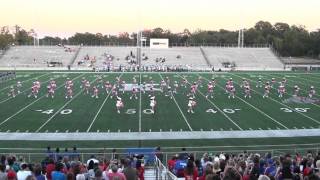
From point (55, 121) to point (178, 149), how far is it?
8110 millimetres

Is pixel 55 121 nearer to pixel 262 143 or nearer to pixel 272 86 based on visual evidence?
pixel 262 143

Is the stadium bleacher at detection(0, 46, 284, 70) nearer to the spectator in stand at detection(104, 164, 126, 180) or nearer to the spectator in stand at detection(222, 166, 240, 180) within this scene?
the spectator in stand at detection(104, 164, 126, 180)

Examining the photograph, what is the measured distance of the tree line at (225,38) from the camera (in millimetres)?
100919

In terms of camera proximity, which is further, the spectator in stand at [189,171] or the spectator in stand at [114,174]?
the spectator in stand at [189,171]

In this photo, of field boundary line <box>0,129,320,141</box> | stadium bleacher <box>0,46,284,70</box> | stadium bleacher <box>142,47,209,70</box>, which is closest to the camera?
field boundary line <box>0,129,320,141</box>

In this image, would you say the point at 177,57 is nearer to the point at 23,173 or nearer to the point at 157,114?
the point at 157,114

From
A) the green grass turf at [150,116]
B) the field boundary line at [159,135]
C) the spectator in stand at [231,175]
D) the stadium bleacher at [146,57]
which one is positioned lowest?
the field boundary line at [159,135]

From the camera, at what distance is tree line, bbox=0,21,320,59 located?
331 feet

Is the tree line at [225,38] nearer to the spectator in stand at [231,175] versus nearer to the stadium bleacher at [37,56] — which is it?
the stadium bleacher at [37,56]

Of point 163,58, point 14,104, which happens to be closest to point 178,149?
point 14,104

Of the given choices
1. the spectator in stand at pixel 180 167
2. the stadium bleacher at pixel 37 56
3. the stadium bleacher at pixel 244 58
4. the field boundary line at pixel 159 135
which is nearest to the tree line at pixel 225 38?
the stadium bleacher at pixel 37 56

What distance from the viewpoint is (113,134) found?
20.7 meters

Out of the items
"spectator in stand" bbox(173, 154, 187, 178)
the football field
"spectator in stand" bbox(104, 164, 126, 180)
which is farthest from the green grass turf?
"spectator in stand" bbox(104, 164, 126, 180)

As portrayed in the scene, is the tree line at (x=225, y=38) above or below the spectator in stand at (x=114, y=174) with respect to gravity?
above
